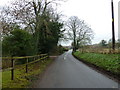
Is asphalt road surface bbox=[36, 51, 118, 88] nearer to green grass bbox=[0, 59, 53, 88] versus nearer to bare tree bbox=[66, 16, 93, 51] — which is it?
green grass bbox=[0, 59, 53, 88]

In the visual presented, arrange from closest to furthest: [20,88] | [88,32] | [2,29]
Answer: [20,88] < [2,29] < [88,32]

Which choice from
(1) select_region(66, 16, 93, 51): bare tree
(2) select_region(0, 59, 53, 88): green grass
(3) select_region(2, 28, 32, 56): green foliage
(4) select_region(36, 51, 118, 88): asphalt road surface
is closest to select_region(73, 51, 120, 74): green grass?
(4) select_region(36, 51, 118, 88): asphalt road surface

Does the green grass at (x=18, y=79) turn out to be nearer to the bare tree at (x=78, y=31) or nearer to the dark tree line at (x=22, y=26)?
the dark tree line at (x=22, y=26)

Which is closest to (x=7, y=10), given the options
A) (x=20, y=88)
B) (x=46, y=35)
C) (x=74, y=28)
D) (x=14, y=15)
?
(x=14, y=15)

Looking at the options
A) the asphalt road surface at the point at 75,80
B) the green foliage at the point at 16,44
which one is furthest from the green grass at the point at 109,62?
the green foliage at the point at 16,44

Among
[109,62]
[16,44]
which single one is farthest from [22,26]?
[109,62]

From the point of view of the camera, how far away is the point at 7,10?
16875 millimetres

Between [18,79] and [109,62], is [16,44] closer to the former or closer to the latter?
[18,79]

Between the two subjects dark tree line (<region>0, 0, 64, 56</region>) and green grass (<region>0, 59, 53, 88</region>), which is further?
dark tree line (<region>0, 0, 64, 56</region>)

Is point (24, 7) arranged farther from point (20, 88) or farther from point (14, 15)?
point (20, 88)

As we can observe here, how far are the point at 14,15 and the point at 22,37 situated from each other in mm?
4802

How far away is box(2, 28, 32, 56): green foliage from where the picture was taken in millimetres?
12805

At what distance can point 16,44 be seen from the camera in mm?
12938

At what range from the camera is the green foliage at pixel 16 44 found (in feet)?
42.0
